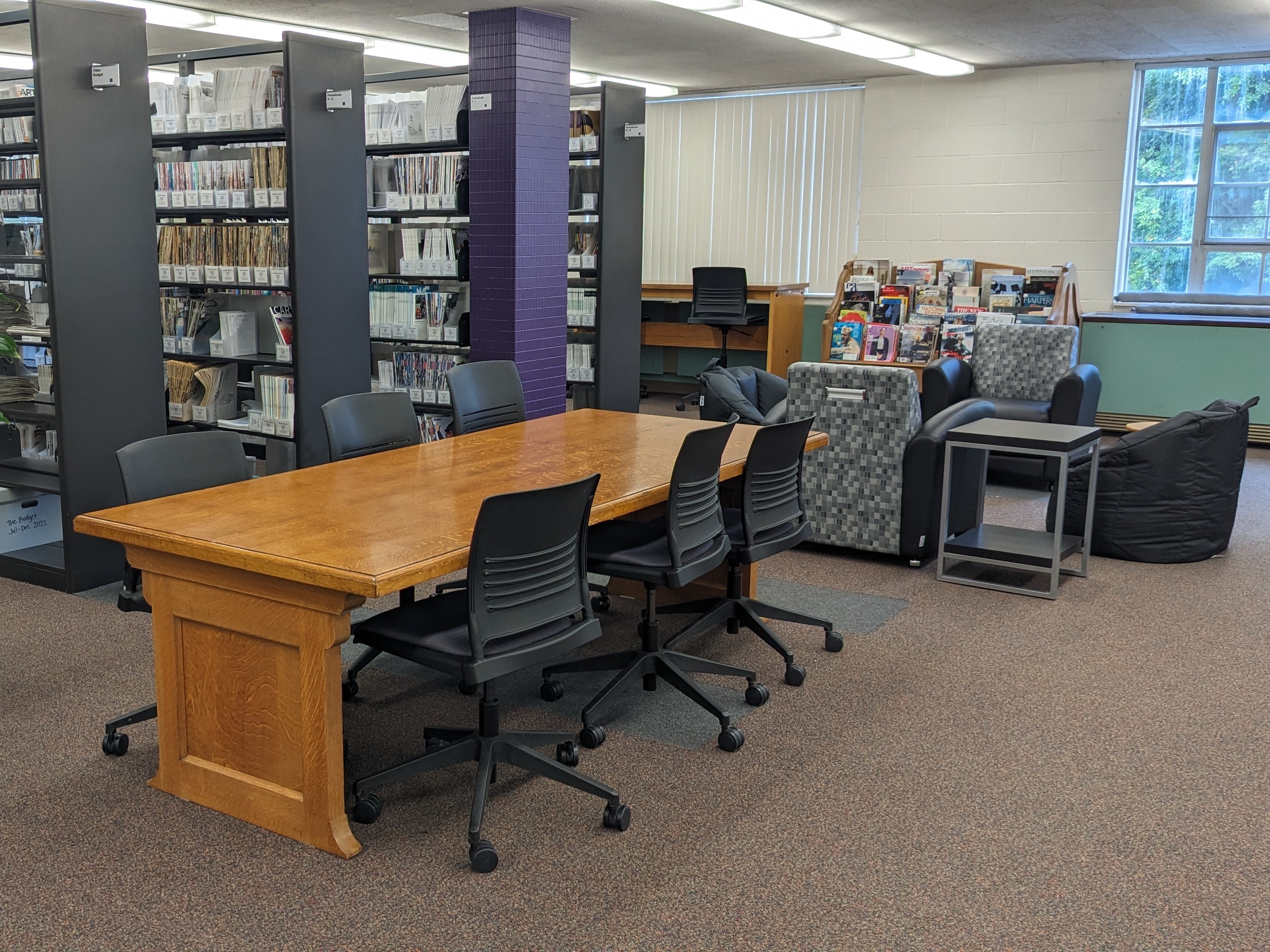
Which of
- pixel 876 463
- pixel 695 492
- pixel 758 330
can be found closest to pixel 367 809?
pixel 695 492

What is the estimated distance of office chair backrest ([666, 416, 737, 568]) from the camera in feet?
11.0

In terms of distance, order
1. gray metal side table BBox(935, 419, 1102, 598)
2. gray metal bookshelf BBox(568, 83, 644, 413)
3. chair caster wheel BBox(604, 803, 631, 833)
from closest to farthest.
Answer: chair caster wheel BBox(604, 803, 631, 833) < gray metal side table BBox(935, 419, 1102, 598) < gray metal bookshelf BBox(568, 83, 644, 413)

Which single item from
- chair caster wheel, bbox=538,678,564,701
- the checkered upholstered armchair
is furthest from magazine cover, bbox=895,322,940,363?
chair caster wheel, bbox=538,678,564,701

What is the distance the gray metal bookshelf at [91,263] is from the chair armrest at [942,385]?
464cm

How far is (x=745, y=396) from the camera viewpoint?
6883mm

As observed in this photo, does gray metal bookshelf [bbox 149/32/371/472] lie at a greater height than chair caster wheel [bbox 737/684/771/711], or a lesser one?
greater

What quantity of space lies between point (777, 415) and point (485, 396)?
82.5 inches

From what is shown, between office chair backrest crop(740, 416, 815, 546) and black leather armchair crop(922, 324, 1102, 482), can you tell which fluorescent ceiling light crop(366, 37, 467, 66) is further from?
office chair backrest crop(740, 416, 815, 546)

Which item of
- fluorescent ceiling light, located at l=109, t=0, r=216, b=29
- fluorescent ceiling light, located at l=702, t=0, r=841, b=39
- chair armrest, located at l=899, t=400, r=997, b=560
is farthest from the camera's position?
fluorescent ceiling light, located at l=109, t=0, r=216, b=29

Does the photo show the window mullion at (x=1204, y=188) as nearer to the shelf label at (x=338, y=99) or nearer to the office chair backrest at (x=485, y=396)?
the office chair backrest at (x=485, y=396)

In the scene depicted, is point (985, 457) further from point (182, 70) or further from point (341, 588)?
point (182, 70)

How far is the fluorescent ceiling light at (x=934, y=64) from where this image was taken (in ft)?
28.0

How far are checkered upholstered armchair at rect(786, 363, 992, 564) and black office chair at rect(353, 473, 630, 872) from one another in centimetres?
249

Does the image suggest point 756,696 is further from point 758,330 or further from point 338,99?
point 758,330
